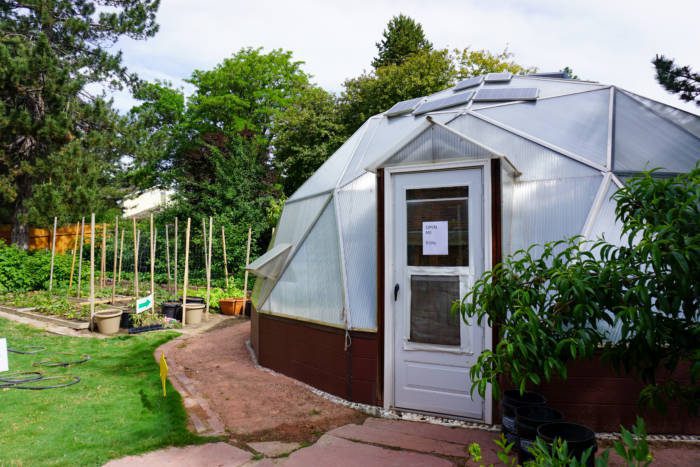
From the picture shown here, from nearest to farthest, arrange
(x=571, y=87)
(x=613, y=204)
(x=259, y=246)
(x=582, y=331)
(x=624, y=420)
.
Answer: (x=582, y=331) < (x=624, y=420) < (x=613, y=204) < (x=571, y=87) < (x=259, y=246)

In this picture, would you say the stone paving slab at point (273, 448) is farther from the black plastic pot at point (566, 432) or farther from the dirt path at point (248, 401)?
the black plastic pot at point (566, 432)

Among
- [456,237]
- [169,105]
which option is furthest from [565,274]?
[169,105]

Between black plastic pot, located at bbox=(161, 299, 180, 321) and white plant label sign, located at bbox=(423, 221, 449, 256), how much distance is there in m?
9.33

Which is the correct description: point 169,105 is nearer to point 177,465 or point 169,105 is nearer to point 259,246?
point 259,246

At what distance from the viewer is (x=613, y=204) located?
5.09 m

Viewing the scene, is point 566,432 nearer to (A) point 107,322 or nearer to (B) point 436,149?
(B) point 436,149

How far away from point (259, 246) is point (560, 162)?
18.0 meters

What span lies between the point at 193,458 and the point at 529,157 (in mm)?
4806

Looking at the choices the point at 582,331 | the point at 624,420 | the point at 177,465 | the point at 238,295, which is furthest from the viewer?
the point at 238,295

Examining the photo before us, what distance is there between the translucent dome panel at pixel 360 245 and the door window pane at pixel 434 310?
51cm

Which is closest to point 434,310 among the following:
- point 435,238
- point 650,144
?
point 435,238

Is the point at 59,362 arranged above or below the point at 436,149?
below

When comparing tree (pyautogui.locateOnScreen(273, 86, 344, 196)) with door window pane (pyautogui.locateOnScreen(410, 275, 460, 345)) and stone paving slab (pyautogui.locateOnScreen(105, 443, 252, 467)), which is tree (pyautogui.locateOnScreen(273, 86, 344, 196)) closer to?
door window pane (pyautogui.locateOnScreen(410, 275, 460, 345))

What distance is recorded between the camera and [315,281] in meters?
6.39
